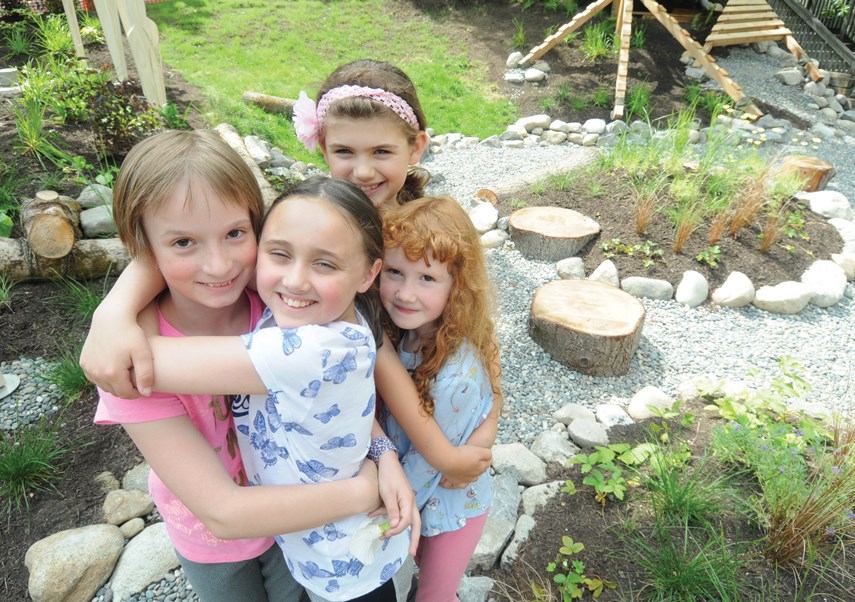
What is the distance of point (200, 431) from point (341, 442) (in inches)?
11.8

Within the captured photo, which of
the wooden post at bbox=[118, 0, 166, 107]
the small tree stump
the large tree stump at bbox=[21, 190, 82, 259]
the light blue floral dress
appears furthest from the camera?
the wooden post at bbox=[118, 0, 166, 107]

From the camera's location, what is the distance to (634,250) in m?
4.19

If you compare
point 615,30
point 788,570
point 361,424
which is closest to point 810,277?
point 788,570

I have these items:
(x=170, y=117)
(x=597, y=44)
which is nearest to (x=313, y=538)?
(x=170, y=117)

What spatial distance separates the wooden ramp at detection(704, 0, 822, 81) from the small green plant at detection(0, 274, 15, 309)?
8120 mm

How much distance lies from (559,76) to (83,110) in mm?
5970

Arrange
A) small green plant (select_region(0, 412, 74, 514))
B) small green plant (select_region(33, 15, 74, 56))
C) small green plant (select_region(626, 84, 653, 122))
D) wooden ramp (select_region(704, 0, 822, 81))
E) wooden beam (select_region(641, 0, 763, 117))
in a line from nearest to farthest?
1. small green plant (select_region(0, 412, 74, 514))
2. small green plant (select_region(33, 15, 74, 56))
3. wooden beam (select_region(641, 0, 763, 117))
4. small green plant (select_region(626, 84, 653, 122))
5. wooden ramp (select_region(704, 0, 822, 81))

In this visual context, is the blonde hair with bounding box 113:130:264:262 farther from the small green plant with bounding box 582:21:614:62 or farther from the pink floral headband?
the small green plant with bounding box 582:21:614:62

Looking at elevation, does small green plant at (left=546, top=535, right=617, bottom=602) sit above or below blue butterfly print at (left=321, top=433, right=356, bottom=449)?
below

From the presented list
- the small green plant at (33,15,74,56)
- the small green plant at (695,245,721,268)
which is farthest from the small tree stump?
the small green plant at (33,15,74,56)

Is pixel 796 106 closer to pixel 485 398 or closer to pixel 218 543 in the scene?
pixel 485 398

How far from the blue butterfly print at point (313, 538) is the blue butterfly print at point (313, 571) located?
0.04m

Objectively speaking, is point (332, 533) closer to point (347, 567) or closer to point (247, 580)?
point (347, 567)

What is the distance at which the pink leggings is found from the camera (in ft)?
5.42
